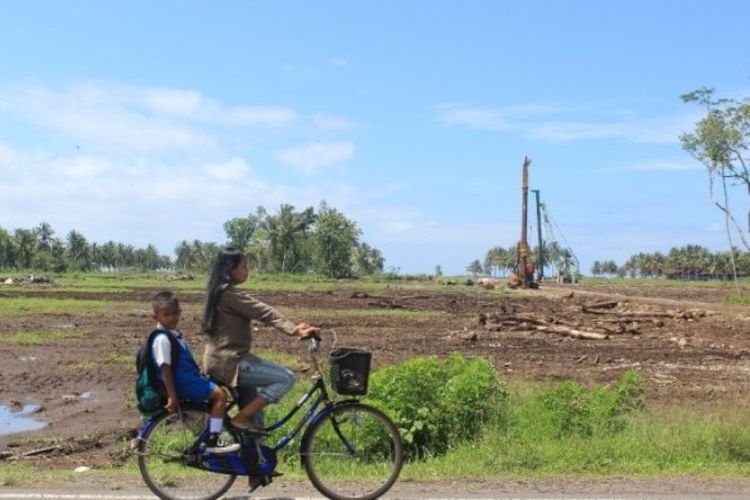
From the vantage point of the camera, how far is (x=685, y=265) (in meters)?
158

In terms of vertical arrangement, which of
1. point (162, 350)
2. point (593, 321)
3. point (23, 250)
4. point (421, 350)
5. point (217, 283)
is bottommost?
point (421, 350)

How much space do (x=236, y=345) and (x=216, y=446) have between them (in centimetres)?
87

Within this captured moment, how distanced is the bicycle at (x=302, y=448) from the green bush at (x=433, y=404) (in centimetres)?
312

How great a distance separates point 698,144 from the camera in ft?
137

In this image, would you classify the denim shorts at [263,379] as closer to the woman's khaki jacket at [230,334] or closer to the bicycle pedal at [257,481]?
the woman's khaki jacket at [230,334]

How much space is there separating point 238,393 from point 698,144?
40.5 meters

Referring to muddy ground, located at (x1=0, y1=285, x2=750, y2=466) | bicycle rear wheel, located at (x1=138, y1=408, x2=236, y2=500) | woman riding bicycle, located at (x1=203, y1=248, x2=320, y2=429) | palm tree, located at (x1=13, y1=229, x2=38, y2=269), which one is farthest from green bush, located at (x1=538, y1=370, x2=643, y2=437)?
palm tree, located at (x1=13, y1=229, x2=38, y2=269)

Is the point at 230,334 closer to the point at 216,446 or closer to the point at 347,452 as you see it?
the point at 216,446

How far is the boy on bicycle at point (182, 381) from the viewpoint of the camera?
20.8ft

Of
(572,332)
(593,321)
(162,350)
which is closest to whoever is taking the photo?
(162,350)

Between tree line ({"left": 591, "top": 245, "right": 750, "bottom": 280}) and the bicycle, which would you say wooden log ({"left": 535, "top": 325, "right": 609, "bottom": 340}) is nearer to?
the bicycle

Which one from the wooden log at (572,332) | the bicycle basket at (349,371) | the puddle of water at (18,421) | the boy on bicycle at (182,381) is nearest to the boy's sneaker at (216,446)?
the boy on bicycle at (182,381)

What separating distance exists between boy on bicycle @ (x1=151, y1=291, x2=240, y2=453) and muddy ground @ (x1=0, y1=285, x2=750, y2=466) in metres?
4.60

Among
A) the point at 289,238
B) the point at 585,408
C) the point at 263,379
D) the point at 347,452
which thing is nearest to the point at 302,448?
the point at 347,452
